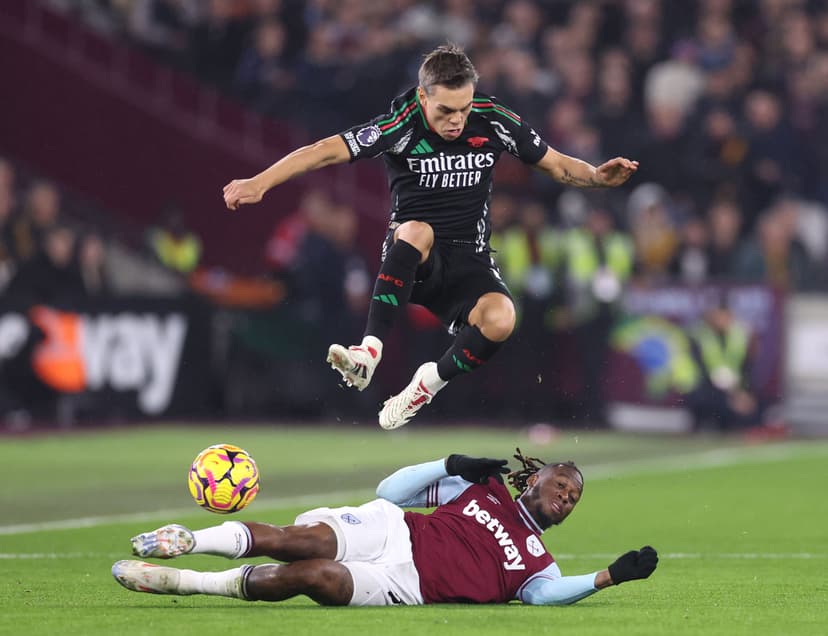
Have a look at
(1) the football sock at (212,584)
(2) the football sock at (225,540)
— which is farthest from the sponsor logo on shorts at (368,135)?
(1) the football sock at (212,584)

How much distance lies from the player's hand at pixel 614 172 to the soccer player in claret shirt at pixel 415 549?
1800 millimetres

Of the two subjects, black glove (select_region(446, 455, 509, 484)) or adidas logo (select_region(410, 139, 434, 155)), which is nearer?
black glove (select_region(446, 455, 509, 484))

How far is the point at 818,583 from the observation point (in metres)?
9.58

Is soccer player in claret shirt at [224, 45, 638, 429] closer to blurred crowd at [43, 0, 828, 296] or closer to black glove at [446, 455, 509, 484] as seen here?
black glove at [446, 455, 509, 484]

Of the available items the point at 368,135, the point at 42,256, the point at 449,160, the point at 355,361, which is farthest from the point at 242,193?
the point at 42,256

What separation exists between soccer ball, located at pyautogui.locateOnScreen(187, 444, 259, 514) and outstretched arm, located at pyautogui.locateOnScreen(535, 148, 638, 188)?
8.66ft

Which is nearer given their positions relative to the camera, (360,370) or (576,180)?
(360,370)

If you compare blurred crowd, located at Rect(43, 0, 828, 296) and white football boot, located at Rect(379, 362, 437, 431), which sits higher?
blurred crowd, located at Rect(43, 0, 828, 296)

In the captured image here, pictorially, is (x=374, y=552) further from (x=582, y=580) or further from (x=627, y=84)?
(x=627, y=84)

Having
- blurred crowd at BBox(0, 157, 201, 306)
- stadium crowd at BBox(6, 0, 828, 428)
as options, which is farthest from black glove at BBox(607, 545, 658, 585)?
stadium crowd at BBox(6, 0, 828, 428)

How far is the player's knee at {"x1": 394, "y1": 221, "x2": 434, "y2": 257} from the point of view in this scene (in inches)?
385

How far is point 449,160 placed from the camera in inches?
389

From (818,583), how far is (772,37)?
13585mm

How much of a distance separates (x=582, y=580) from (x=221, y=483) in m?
1.85
